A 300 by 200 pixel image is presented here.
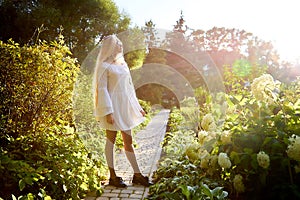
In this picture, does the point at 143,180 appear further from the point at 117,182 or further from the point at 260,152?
the point at 260,152

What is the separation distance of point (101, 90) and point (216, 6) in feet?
8.04

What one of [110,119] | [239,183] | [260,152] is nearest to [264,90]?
[260,152]

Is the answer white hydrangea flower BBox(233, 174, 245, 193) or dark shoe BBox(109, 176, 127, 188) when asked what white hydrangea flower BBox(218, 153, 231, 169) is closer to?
white hydrangea flower BBox(233, 174, 245, 193)

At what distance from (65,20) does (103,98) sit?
4.42 metres

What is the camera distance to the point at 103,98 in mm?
2600

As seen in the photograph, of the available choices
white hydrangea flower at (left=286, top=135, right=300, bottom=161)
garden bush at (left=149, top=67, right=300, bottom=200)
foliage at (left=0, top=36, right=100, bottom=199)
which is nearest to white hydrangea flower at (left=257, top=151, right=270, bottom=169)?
garden bush at (left=149, top=67, right=300, bottom=200)

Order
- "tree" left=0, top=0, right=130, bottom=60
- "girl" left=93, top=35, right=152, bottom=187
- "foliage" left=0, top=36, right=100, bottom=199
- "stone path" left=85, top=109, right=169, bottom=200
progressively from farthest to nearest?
"tree" left=0, top=0, right=130, bottom=60
"girl" left=93, top=35, right=152, bottom=187
"stone path" left=85, top=109, right=169, bottom=200
"foliage" left=0, top=36, right=100, bottom=199

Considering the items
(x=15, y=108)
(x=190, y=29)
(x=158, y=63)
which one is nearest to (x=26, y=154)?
(x=15, y=108)

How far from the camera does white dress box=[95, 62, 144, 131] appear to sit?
2617 mm

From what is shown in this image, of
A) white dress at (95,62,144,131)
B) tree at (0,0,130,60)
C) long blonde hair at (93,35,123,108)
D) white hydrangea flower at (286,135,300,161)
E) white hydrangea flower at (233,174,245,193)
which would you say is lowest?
white hydrangea flower at (233,174,245,193)

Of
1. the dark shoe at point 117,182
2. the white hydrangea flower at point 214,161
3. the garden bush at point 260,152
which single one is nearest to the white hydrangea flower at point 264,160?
the garden bush at point 260,152

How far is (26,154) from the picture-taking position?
88.3 inches

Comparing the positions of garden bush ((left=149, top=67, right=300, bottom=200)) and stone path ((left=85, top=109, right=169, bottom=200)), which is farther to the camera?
stone path ((left=85, top=109, right=169, bottom=200))

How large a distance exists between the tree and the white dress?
366cm
